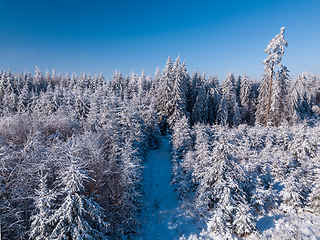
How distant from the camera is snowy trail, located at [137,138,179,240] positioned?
13.0m

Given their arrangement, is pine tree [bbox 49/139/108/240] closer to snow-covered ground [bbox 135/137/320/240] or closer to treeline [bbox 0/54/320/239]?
treeline [bbox 0/54/320/239]

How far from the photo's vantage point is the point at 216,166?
12.5 metres

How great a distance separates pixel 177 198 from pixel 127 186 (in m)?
5.70

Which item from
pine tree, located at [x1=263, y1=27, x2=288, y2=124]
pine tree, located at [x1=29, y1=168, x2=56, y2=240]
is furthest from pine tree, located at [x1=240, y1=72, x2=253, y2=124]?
pine tree, located at [x1=29, y1=168, x2=56, y2=240]

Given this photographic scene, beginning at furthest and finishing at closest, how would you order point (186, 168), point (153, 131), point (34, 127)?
point (153, 131), point (186, 168), point (34, 127)

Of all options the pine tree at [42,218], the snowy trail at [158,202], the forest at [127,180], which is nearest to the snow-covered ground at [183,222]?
the snowy trail at [158,202]

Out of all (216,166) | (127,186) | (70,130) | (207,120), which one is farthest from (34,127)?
(207,120)

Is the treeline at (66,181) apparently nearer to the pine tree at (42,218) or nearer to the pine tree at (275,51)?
the pine tree at (42,218)

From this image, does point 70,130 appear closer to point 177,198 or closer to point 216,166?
point 177,198

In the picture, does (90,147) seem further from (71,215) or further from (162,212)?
(162,212)

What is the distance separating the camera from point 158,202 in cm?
1683

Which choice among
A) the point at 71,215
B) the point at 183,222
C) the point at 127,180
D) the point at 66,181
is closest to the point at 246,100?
the point at 183,222

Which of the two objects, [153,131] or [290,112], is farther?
[290,112]

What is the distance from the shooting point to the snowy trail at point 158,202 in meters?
13.0
